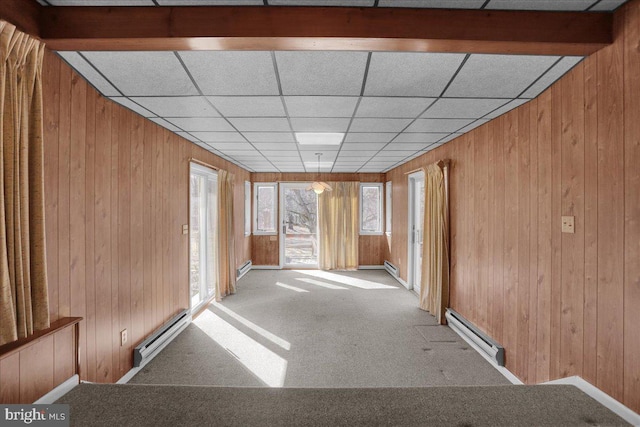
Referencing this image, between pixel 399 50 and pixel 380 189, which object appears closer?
pixel 399 50

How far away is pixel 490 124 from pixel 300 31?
2.18 metres

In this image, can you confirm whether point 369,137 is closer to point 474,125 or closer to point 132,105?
point 474,125

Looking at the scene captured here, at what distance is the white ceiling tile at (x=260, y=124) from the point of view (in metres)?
2.58

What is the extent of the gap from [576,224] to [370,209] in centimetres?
512

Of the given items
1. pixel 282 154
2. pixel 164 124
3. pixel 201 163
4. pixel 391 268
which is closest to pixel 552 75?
pixel 164 124

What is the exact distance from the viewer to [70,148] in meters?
1.76

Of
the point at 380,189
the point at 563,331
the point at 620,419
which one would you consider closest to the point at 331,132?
the point at 563,331

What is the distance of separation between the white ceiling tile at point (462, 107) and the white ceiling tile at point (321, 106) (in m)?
0.68

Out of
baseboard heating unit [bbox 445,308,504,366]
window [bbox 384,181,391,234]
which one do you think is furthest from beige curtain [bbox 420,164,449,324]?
window [bbox 384,181,391,234]

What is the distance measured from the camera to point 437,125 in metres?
2.78

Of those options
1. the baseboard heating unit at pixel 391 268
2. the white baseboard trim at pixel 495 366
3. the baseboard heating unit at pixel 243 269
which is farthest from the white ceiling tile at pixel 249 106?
the baseboard heating unit at pixel 391 268

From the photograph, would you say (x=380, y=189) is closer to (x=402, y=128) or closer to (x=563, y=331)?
(x=402, y=128)

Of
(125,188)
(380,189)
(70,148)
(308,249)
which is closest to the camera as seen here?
(70,148)

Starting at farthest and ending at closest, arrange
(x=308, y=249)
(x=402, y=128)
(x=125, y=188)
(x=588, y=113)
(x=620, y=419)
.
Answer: (x=308, y=249) < (x=402, y=128) < (x=125, y=188) < (x=588, y=113) < (x=620, y=419)
